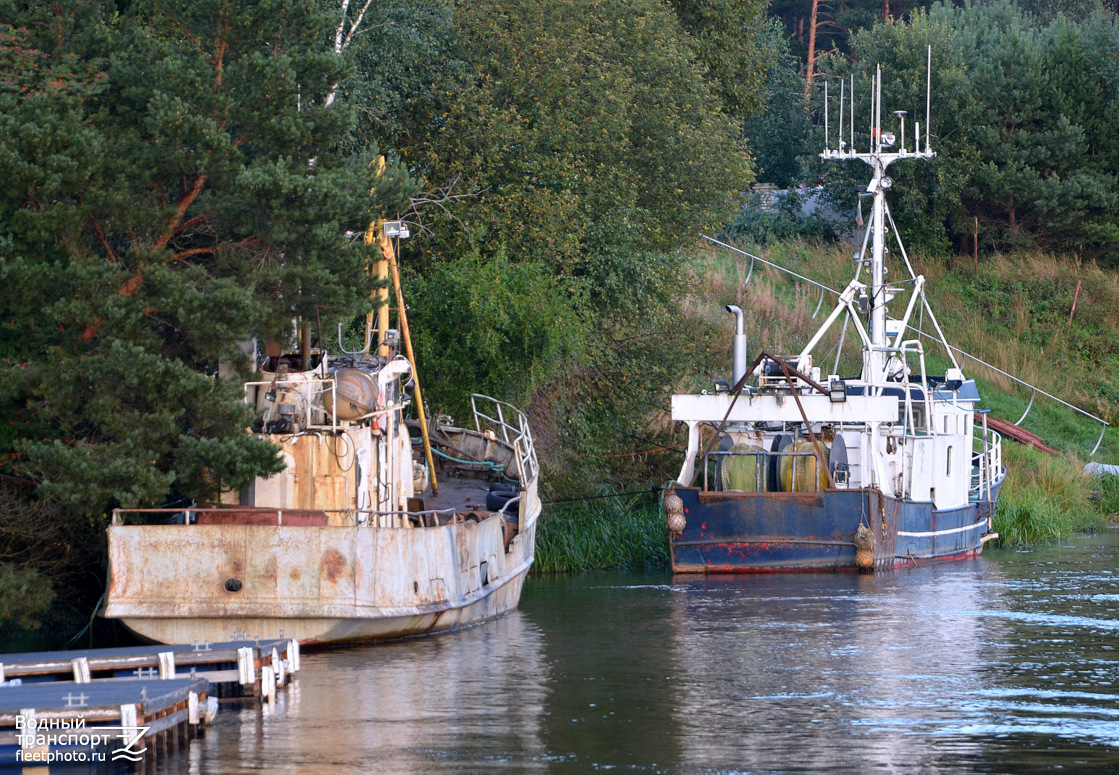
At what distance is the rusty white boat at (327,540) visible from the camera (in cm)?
1630

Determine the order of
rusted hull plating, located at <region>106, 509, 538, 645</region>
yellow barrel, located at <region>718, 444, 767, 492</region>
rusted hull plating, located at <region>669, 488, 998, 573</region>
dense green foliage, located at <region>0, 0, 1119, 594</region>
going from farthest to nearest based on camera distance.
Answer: yellow barrel, located at <region>718, 444, 767, 492</region> < rusted hull plating, located at <region>669, 488, 998, 573</region> < dense green foliage, located at <region>0, 0, 1119, 594</region> < rusted hull plating, located at <region>106, 509, 538, 645</region>

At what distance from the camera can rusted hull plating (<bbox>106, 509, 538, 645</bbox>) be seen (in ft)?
53.3

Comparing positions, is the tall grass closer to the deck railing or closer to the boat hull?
the deck railing

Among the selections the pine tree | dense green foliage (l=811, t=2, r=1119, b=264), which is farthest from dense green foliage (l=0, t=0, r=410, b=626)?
dense green foliage (l=811, t=2, r=1119, b=264)

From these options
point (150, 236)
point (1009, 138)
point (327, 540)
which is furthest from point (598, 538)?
point (1009, 138)

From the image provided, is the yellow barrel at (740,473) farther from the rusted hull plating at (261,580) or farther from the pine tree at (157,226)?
the rusted hull plating at (261,580)

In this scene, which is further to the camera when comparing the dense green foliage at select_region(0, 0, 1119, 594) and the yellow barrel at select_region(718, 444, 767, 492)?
the yellow barrel at select_region(718, 444, 767, 492)

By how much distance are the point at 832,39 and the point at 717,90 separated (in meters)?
26.1

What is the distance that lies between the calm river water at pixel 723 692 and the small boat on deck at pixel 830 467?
1.87 m

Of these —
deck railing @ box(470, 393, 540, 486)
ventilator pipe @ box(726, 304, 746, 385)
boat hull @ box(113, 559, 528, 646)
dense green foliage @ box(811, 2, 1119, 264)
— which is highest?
dense green foliage @ box(811, 2, 1119, 264)

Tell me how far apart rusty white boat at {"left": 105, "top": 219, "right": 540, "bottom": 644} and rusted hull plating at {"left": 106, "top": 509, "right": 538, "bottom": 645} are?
11 mm

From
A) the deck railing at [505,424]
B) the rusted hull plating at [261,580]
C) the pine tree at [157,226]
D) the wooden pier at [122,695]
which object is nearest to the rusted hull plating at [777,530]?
the deck railing at [505,424]

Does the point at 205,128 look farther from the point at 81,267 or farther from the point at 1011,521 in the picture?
the point at 1011,521

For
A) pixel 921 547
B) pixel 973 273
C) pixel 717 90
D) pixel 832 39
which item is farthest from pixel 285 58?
pixel 832 39
